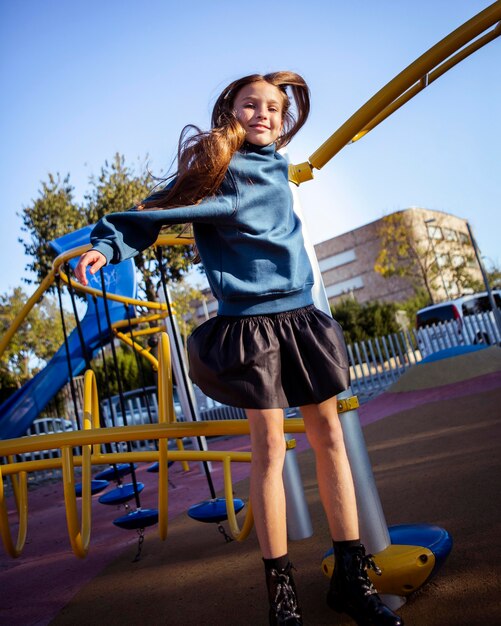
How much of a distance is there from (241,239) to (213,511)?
132 centimetres

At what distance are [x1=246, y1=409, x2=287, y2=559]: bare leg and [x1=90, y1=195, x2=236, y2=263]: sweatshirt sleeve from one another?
54 cm

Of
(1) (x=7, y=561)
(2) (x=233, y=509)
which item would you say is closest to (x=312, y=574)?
(2) (x=233, y=509)

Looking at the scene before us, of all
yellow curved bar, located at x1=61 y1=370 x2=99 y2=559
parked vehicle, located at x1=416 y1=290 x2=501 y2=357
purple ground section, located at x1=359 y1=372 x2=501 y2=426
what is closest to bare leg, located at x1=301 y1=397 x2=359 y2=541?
yellow curved bar, located at x1=61 y1=370 x2=99 y2=559

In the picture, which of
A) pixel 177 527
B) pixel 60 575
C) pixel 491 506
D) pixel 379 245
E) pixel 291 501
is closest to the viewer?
pixel 491 506

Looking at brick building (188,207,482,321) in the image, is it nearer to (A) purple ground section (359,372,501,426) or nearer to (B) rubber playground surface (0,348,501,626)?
(A) purple ground section (359,372,501,426)

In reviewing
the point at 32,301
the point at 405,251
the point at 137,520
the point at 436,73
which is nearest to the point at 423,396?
the point at 32,301

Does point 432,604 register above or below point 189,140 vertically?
below

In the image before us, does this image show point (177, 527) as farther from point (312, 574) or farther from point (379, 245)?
point (379, 245)

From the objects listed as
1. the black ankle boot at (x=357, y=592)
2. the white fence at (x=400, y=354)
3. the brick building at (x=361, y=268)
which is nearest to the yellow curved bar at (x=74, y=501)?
the black ankle boot at (x=357, y=592)

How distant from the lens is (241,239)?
5.24ft

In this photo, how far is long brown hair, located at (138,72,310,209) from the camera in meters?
1.59

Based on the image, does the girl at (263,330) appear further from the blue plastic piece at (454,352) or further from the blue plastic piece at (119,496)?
the blue plastic piece at (454,352)

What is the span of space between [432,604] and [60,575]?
6.60 ft

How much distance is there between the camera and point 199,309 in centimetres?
4956
